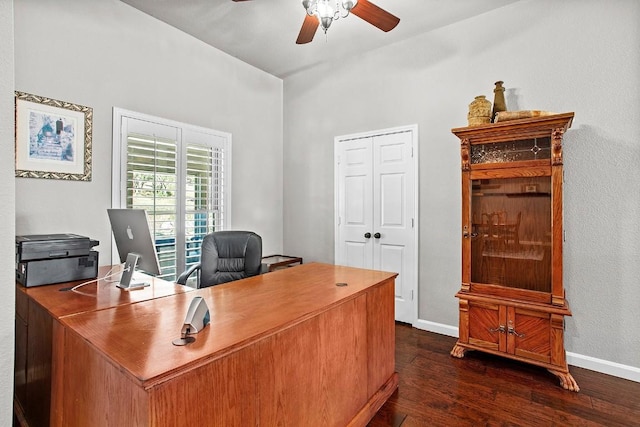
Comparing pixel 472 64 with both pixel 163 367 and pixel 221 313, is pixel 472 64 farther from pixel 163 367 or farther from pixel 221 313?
pixel 163 367

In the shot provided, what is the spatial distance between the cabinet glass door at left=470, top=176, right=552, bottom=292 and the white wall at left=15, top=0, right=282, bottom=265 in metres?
2.70

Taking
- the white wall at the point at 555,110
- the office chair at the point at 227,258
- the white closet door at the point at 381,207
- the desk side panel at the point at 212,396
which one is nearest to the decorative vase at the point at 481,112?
the white wall at the point at 555,110

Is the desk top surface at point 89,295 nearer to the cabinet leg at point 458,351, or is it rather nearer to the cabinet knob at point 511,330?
the cabinet leg at point 458,351

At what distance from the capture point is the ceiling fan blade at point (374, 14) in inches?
91.4

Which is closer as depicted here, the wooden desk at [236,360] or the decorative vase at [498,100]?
the wooden desk at [236,360]

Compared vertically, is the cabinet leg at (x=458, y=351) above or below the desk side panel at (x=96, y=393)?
below

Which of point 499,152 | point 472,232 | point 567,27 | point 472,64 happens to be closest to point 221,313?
point 472,232

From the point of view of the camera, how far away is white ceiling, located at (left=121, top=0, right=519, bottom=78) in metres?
3.00

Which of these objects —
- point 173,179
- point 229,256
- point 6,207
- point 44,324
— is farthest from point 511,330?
point 173,179

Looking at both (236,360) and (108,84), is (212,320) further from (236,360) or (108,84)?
(108,84)

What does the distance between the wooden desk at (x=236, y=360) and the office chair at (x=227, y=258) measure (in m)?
1.11

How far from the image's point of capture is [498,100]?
2838mm

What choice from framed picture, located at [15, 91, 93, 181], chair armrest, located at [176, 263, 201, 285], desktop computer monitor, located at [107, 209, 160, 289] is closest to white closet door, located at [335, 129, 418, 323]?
chair armrest, located at [176, 263, 201, 285]

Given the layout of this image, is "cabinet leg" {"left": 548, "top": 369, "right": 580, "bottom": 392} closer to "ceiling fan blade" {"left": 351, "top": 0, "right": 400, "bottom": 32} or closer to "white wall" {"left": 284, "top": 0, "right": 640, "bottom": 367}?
"white wall" {"left": 284, "top": 0, "right": 640, "bottom": 367}
